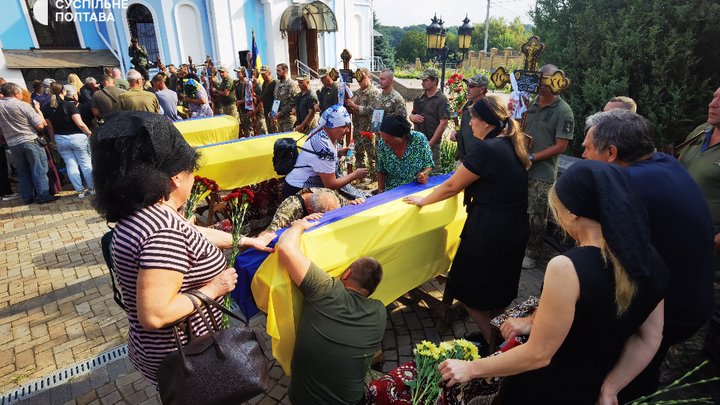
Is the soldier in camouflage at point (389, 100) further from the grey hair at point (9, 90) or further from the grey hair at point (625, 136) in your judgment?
the grey hair at point (9, 90)

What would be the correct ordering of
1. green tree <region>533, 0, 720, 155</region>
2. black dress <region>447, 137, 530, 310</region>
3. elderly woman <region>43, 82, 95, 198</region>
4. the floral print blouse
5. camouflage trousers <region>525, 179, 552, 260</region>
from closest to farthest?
black dress <region>447, 137, 530, 310</region>, the floral print blouse, camouflage trousers <region>525, 179, 552, 260</region>, green tree <region>533, 0, 720, 155</region>, elderly woman <region>43, 82, 95, 198</region>

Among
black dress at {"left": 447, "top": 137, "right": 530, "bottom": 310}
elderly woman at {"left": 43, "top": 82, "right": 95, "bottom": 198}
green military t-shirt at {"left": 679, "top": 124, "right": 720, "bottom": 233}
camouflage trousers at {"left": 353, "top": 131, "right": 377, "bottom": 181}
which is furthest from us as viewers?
camouflage trousers at {"left": 353, "top": 131, "right": 377, "bottom": 181}

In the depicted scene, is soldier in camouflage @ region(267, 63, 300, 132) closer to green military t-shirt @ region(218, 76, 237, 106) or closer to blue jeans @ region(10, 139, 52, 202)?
green military t-shirt @ region(218, 76, 237, 106)

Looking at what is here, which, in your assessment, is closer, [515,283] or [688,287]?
[688,287]

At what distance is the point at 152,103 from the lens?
634cm

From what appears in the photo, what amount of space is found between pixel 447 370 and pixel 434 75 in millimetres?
5052

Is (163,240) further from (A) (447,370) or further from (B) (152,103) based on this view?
(B) (152,103)

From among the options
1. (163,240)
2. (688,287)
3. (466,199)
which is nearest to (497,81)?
(466,199)

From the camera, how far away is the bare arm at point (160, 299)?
142 cm

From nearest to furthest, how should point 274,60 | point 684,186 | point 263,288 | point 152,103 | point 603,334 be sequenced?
1. point 603,334
2. point 684,186
3. point 263,288
4. point 152,103
5. point 274,60

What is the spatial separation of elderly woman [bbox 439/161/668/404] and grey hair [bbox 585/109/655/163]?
94 centimetres

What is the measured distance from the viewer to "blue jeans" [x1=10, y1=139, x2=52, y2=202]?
6.18 metres

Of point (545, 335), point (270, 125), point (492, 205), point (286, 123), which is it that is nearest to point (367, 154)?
point (286, 123)

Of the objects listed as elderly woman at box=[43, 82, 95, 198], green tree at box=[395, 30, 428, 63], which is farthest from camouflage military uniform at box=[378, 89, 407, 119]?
green tree at box=[395, 30, 428, 63]
